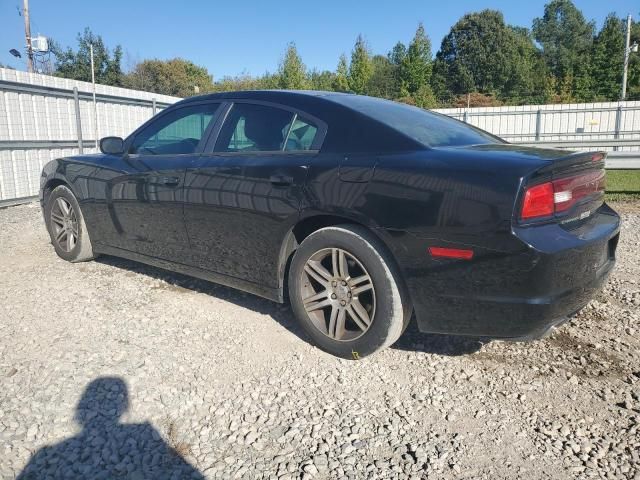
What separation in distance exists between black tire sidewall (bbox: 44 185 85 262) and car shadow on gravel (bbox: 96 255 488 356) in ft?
0.99

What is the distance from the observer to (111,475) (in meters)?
2.09

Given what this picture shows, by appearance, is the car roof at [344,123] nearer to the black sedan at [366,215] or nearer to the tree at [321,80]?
the black sedan at [366,215]

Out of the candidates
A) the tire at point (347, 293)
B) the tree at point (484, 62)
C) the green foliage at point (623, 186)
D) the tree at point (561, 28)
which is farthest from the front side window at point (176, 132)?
the tree at point (561, 28)

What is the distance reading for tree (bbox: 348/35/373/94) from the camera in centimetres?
3419

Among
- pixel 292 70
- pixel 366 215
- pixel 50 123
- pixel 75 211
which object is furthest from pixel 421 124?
pixel 292 70

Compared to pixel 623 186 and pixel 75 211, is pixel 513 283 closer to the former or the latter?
pixel 75 211

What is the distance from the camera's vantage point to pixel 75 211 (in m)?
4.81

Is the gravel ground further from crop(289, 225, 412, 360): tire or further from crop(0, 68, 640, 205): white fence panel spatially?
crop(0, 68, 640, 205): white fence panel

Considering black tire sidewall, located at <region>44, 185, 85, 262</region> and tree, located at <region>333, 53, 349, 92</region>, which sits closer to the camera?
black tire sidewall, located at <region>44, 185, 85, 262</region>

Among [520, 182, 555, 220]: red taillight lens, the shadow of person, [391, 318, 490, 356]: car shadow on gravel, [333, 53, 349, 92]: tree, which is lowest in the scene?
the shadow of person

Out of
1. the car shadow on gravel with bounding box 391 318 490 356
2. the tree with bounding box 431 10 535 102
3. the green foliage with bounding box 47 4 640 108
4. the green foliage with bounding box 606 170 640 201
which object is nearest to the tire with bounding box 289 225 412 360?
the car shadow on gravel with bounding box 391 318 490 356

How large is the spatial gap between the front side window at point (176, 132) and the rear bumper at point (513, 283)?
2.06m

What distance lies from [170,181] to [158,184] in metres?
0.15

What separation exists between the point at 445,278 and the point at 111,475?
67.7 inches
